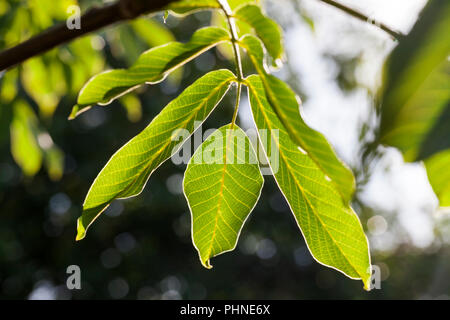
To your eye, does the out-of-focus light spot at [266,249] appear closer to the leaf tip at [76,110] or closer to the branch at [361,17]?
the leaf tip at [76,110]

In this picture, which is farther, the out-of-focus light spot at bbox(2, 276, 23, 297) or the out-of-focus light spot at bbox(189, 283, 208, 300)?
the out-of-focus light spot at bbox(2, 276, 23, 297)

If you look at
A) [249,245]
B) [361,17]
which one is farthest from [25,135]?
[249,245]

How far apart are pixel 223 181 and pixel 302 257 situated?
7.43m

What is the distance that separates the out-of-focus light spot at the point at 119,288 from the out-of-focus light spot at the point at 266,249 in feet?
6.45

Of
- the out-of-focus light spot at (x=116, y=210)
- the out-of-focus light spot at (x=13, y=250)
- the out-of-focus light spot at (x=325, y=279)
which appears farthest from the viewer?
the out-of-focus light spot at (x=325, y=279)

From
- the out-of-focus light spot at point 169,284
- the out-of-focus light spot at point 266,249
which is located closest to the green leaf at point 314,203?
the out-of-focus light spot at point 169,284

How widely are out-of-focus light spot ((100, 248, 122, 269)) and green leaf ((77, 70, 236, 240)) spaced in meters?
6.83

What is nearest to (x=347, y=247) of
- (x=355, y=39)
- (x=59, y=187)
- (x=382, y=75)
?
(x=382, y=75)

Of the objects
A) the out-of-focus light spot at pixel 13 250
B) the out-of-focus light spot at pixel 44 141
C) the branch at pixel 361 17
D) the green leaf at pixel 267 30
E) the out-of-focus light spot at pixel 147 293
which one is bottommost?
the out-of-focus light spot at pixel 147 293

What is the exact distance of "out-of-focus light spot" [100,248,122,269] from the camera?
7142mm

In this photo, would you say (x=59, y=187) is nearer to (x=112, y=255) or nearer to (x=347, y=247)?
(x=112, y=255)

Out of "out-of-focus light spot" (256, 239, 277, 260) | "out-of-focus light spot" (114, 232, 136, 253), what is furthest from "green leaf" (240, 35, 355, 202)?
"out-of-focus light spot" (256, 239, 277, 260)

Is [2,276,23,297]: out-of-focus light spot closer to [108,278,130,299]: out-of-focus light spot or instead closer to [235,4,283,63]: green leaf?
[108,278,130,299]: out-of-focus light spot

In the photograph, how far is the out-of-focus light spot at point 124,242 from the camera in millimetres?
7258
